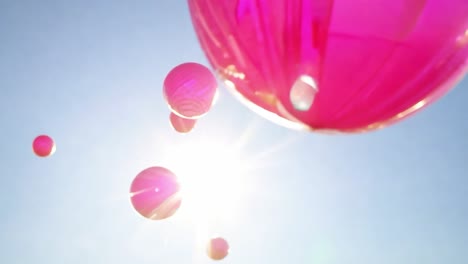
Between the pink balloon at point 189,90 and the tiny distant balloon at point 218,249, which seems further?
the tiny distant balloon at point 218,249

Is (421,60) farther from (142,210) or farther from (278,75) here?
(142,210)

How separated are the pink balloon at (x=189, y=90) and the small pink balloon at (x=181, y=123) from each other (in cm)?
85

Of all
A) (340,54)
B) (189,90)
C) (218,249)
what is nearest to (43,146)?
(218,249)

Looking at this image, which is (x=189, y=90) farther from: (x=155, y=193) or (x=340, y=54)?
(x=340, y=54)

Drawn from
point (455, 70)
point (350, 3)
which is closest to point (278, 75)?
point (350, 3)

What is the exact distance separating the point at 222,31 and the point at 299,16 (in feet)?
1.57

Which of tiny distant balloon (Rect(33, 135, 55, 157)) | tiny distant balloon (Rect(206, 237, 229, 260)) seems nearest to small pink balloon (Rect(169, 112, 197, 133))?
tiny distant balloon (Rect(206, 237, 229, 260))

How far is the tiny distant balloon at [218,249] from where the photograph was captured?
252 inches

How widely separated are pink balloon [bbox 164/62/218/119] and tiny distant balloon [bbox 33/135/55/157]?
3875 millimetres

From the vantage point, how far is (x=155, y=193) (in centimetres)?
472

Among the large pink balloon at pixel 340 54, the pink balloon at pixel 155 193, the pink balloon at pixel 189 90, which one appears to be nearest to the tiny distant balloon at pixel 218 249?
the pink balloon at pixel 155 193

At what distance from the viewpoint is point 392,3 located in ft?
6.84

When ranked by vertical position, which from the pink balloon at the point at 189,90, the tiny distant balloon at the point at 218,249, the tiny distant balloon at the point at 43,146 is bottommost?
the tiny distant balloon at the point at 218,249

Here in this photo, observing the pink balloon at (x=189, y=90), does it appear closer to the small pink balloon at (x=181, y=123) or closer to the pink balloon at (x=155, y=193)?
the small pink balloon at (x=181, y=123)
